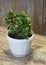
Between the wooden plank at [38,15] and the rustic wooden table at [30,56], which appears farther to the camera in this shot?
the wooden plank at [38,15]

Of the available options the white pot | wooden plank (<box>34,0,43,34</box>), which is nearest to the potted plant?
the white pot

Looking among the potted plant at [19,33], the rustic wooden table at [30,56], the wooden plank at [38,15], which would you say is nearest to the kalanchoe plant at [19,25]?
the potted plant at [19,33]

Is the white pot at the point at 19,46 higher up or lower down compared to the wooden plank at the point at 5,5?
lower down

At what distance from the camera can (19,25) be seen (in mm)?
1146

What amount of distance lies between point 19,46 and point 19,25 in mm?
144

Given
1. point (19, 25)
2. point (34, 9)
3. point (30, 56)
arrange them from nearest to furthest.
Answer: point (19, 25) < point (30, 56) < point (34, 9)

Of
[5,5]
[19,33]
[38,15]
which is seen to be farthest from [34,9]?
[19,33]

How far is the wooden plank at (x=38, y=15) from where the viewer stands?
1.58 metres

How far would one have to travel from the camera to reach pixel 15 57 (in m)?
1.25

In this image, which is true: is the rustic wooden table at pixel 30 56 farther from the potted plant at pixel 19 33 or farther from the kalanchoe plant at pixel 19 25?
the kalanchoe plant at pixel 19 25

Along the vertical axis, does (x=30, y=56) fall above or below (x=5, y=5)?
below

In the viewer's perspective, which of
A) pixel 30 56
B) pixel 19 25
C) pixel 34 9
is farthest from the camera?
pixel 34 9

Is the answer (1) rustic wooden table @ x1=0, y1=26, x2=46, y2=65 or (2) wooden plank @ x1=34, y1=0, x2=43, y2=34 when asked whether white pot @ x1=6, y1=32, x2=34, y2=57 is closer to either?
(1) rustic wooden table @ x1=0, y1=26, x2=46, y2=65

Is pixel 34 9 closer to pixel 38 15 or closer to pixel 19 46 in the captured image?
pixel 38 15
